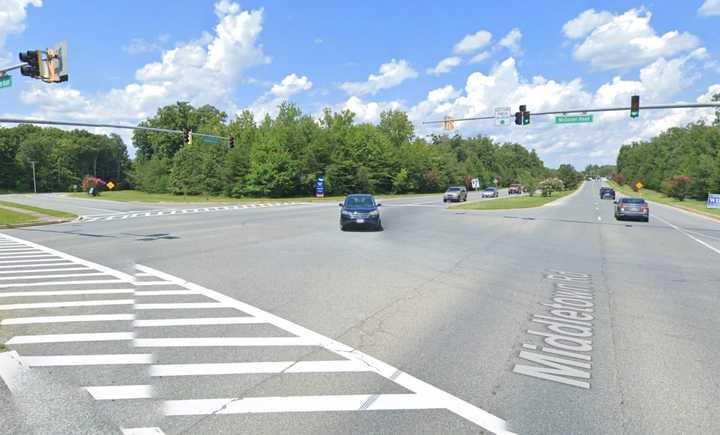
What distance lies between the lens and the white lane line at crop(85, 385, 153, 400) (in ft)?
14.8

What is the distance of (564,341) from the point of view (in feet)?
20.6

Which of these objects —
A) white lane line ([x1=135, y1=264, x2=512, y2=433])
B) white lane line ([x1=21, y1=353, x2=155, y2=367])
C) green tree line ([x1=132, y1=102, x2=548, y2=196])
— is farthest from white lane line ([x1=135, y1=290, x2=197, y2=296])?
green tree line ([x1=132, y1=102, x2=548, y2=196])

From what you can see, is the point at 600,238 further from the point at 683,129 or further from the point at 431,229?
the point at 683,129

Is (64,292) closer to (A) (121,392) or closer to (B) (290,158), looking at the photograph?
(A) (121,392)

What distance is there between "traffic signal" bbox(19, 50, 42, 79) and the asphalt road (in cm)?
709

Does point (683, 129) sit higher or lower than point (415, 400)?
higher

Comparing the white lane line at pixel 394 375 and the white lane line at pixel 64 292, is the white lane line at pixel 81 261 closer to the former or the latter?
the white lane line at pixel 64 292

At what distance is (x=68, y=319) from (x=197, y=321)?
6.49 feet

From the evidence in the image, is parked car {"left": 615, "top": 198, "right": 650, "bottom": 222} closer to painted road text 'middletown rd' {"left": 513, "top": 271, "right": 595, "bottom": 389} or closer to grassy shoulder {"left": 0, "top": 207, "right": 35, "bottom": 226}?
painted road text 'middletown rd' {"left": 513, "top": 271, "right": 595, "bottom": 389}

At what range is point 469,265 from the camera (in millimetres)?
12414

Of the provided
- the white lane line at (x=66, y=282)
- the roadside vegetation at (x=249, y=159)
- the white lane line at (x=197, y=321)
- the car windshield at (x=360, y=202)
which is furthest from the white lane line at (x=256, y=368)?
the roadside vegetation at (x=249, y=159)

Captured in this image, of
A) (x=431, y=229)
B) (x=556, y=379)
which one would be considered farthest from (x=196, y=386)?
(x=431, y=229)

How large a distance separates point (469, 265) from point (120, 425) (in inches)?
383

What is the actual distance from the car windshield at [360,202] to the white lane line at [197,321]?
15.2 meters
